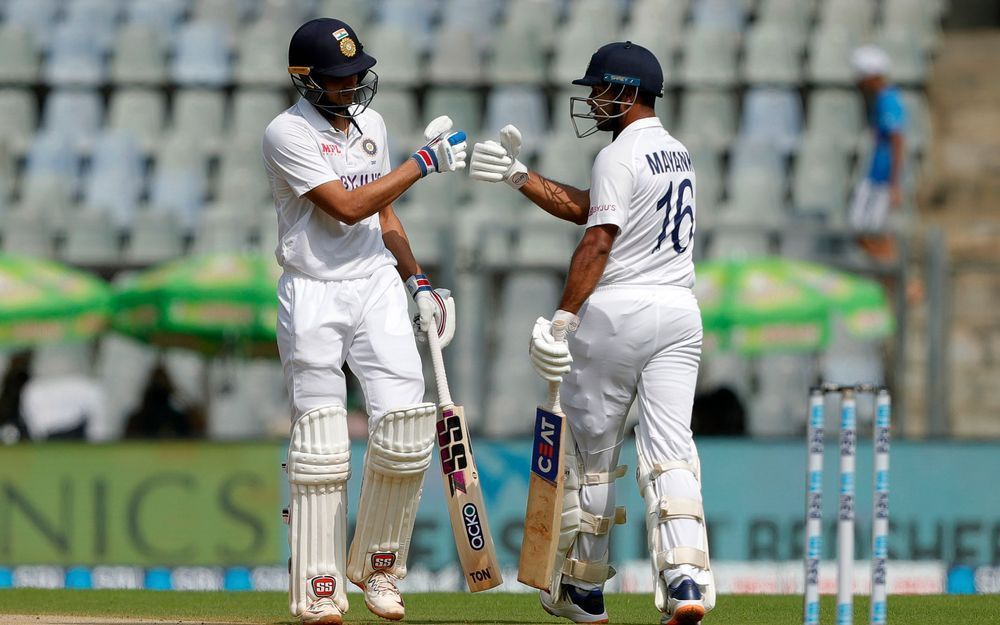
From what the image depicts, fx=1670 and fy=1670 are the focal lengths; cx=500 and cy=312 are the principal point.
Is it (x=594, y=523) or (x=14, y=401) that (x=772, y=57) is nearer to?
(x=14, y=401)

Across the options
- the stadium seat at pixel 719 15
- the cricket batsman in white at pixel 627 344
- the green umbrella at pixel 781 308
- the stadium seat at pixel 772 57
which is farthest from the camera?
the stadium seat at pixel 719 15

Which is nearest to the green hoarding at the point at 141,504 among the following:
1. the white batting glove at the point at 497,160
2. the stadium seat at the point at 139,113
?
the white batting glove at the point at 497,160

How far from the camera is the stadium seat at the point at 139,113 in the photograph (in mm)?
14609

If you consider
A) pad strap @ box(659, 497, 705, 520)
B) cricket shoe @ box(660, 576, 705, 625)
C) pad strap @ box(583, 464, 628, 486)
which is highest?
pad strap @ box(583, 464, 628, 486)

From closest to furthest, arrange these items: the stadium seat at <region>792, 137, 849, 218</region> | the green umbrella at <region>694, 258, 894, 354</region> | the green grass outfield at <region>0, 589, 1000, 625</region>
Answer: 1. the green grass outfield at <region>0, 589, 1000, 625</region>
2. the green umbrella at <region>694, 258, 894, 354</region>
3. the stadium seat at <region>792, 137, 849, 218</region>

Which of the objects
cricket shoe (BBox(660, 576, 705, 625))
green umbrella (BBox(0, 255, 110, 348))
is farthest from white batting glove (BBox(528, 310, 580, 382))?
green umbrella (BBox(0, 255, 110, 348))

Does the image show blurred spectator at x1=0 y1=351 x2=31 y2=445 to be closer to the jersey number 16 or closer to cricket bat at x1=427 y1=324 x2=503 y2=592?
cricket bat at x1=427 y1=324 x2=503 y2=592

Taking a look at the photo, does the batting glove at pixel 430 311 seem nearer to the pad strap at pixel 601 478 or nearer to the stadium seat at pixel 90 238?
the pad strap at pixel 601 478

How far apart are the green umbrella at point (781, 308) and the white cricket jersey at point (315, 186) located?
15.9 ft

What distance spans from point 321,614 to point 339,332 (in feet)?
3.08

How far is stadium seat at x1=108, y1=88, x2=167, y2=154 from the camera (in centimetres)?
1461

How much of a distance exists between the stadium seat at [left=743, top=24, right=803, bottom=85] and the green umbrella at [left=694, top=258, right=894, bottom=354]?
3.98 m

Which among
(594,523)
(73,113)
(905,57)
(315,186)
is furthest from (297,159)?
(73,113)

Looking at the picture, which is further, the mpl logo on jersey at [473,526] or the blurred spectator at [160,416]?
the blurred spectator at [160,416]
